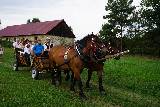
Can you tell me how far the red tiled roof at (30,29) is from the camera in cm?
7119

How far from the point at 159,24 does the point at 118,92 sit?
124 ft

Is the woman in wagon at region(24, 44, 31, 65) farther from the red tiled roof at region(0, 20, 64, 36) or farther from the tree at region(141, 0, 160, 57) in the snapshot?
the red tiled roof at region(0, 20, 64, 36)

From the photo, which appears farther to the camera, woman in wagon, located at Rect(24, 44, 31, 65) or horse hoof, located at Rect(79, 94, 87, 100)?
woman in wagon, located at Rect(24, 44, 31, 65)

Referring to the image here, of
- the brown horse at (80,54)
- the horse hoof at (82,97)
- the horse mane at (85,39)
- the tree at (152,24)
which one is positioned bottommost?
the horse hoof at (82,97)

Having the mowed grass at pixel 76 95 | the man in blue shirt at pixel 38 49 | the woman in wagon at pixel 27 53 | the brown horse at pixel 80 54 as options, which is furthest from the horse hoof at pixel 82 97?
the woman in wagon at pixel 27 53

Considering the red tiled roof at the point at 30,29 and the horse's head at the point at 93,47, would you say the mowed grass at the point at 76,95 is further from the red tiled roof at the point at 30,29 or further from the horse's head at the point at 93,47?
the red tiled roof at the point at 30,29

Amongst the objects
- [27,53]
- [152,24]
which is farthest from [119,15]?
[27,53]

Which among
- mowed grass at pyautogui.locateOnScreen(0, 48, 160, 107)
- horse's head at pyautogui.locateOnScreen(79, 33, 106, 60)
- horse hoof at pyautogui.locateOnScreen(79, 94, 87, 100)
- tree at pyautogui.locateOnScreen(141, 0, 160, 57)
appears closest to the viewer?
mowed grass at pyautogui.locateOnScreen(0, 48, 160, 107)

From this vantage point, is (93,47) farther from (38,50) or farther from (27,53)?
(27,53)

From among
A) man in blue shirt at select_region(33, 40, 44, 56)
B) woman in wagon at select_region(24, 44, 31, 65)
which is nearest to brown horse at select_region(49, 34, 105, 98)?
man in blue shirt at select_region(33, 40, 44, 56)

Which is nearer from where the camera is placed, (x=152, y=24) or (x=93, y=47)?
(x=93, y=47)

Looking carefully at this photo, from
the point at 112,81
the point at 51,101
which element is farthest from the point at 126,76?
the point at 51,101

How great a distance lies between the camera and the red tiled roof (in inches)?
2803

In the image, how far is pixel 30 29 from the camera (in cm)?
7688
